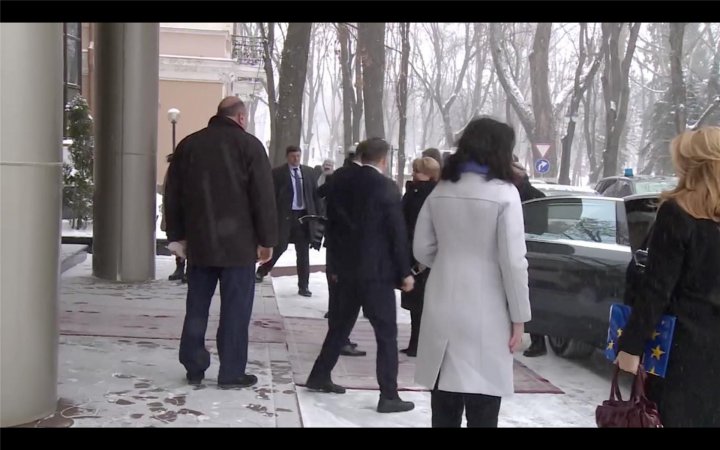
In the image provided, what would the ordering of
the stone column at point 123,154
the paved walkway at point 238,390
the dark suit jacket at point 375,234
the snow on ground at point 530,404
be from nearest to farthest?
the paved walkway at point 238,390, the snow on ground at point 530,404, the dark suit jacket at point 375,234, the stone column at point 123,154

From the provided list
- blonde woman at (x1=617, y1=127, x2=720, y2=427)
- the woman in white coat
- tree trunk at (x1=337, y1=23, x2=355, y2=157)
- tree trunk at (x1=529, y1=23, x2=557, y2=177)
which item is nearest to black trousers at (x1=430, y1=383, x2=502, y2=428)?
the woman in white coat

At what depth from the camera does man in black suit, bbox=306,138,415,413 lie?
18.9 ft

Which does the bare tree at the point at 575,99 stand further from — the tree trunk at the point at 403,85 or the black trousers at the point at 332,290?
the black trousers at the point at 332,290

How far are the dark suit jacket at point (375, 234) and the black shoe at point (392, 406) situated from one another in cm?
78

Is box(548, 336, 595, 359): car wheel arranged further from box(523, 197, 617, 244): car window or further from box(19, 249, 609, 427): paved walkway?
box(523, 197, 617, 244): car window

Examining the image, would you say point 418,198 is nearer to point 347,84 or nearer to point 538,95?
point 347,84

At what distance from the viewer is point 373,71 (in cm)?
1989

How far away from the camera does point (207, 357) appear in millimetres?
5969

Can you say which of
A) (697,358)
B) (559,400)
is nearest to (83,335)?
(559,400)

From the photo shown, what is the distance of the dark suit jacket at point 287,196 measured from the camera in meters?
10.5

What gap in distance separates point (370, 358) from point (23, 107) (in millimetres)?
3951

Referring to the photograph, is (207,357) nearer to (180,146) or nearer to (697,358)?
(180,146)

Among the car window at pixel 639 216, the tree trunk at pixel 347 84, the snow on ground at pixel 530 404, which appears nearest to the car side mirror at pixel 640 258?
the snow on ground at pixel 530 404

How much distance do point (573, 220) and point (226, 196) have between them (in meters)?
3.48
